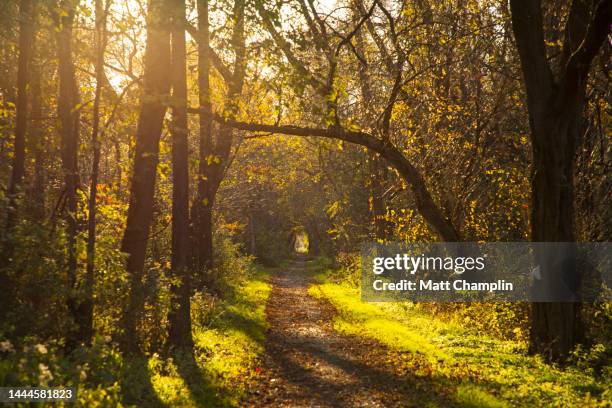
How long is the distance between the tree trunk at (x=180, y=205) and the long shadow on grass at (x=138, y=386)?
1.81 m

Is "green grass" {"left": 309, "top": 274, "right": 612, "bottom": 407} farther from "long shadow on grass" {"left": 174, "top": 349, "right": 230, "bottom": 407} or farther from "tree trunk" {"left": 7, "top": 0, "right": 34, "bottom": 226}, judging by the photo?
"tree trunk" {"left": 7, "top": 0, "right": 34, "bottom": 226}

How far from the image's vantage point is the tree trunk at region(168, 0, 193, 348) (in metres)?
11.5

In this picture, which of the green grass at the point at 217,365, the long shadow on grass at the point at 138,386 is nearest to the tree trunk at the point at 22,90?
the long shadow on grass at the point at 138,386

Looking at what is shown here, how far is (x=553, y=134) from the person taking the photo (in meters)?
10.9

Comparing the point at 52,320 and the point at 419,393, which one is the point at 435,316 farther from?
the point at 52,320

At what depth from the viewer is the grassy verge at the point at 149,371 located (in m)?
6.71

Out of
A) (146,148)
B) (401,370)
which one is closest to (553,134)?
(401,370)

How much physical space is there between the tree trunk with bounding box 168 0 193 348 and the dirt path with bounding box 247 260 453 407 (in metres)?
1.95

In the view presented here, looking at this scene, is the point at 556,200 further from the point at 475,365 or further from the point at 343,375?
the point at 343,375

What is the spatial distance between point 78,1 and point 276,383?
7645 millimetres

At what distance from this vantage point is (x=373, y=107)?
16.5m

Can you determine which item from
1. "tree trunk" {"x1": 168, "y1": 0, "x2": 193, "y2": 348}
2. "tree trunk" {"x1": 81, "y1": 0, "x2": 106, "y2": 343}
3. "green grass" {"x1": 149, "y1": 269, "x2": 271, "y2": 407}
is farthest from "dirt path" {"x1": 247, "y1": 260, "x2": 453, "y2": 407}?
"tree trunk" {"x1": 81, "y1": 0, "x2": 106, "y2": 343}

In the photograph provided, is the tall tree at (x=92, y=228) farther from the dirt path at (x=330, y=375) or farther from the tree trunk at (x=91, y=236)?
the dirt path at (x=330, y=375)

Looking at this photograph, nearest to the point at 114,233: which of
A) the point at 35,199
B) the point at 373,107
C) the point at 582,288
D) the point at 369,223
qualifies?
the point at 35,199
